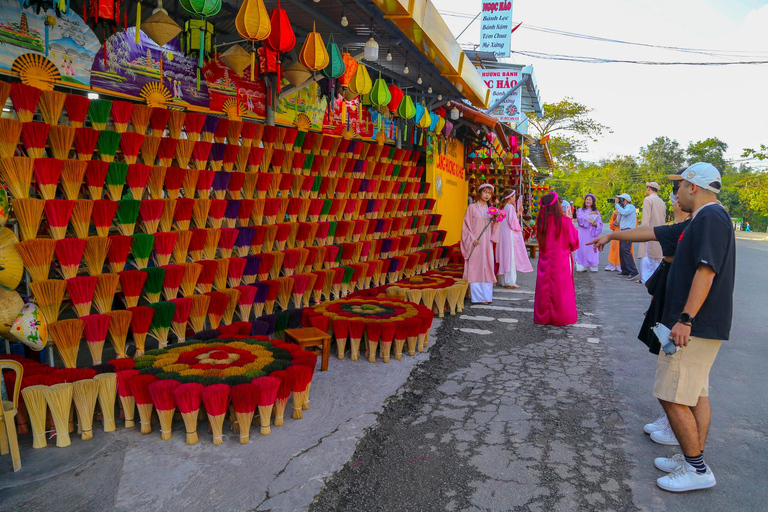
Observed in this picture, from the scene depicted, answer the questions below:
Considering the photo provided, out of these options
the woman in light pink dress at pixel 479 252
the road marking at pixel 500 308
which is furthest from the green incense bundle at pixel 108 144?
the road marking at pixel 500 308

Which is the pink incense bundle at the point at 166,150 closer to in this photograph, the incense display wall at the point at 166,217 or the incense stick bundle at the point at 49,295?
the incense display wall at the point at 166,217

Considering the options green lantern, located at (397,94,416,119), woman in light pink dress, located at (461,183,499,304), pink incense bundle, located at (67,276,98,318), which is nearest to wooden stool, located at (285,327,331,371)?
pink incense bundle, located at (67,276,98,318)

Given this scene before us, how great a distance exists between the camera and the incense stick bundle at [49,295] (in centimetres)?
323

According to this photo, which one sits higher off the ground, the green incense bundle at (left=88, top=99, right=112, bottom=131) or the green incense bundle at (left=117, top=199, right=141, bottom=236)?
the green incense bundle at (left=88, top=99, right=112, bottom=131)

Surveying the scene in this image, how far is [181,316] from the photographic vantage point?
4.01 metres

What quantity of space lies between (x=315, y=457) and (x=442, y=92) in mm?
6608

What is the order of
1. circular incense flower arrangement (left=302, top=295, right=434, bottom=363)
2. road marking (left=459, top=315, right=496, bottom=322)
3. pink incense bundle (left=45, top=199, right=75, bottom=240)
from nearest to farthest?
pink incense bundle (left=45, top=199, right=75, bottom=240) < circular incense flower arrangement (left=302, top=295, right=434, bottom=363) < road marking (left=459, top=315, right=496, bottom=322)

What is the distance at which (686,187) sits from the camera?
2633 mm

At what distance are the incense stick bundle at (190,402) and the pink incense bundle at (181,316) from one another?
133 cm

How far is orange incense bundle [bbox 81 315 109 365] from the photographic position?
135 inches

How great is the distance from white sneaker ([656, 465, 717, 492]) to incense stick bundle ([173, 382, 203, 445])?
2309mm

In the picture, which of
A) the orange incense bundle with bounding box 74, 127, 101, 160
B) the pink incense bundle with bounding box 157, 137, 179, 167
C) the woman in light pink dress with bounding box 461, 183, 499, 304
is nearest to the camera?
the orange incense bundle with bounding box 74, 127, 101, 160

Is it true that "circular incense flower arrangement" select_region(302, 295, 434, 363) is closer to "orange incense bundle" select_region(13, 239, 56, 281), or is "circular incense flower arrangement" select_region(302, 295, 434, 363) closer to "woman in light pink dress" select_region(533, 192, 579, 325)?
"woman in light pink dress" select_region(533, 192, 579, 325)

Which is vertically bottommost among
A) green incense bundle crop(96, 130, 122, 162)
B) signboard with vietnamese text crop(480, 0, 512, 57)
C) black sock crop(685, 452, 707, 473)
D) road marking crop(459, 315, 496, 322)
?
road marking crop(459, 315, 496, 322)
